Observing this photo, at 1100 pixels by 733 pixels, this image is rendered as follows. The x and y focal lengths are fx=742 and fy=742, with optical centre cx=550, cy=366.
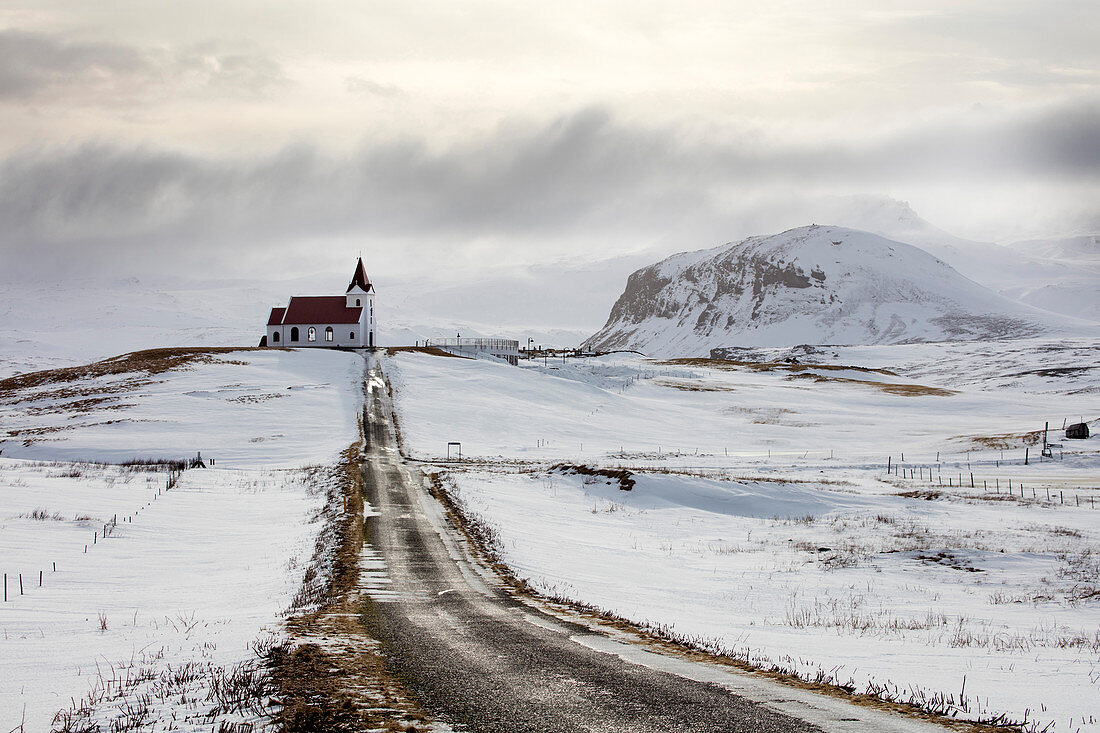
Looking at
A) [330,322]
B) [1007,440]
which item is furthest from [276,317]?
[1007,440]

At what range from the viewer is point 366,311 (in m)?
103

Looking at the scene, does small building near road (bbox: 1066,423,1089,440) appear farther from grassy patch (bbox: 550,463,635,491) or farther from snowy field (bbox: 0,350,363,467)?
snowy field (bbox: 0,350,363,467)

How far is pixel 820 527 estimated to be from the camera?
28016mm

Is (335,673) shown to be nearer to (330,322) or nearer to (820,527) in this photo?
(820,527)

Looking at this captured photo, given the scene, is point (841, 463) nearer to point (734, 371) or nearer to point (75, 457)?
point (75, 457)

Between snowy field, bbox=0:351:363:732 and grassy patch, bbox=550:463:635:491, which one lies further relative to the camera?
grassy patch, bbox=550:463:635:491

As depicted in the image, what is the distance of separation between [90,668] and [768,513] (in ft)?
88.5

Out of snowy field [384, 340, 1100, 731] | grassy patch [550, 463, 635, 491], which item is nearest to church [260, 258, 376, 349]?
snowy field [384, 340, 1100, 731]

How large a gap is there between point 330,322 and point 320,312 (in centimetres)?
260

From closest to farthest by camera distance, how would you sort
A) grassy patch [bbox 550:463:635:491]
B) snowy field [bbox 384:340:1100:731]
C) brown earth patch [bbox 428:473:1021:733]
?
brown earth patch [bbox 428:473:1021:733]
snowy field [bbox 384:340:1100:731]
grassy patch [bbox 550:463:635:491]

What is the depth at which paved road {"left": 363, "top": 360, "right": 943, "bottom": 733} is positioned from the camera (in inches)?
312

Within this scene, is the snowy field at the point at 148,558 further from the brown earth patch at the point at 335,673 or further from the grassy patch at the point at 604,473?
the grassy patch at the point at 604,473

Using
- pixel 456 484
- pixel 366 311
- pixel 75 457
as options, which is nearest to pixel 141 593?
pixel 456 484

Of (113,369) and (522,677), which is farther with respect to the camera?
(113,369)
